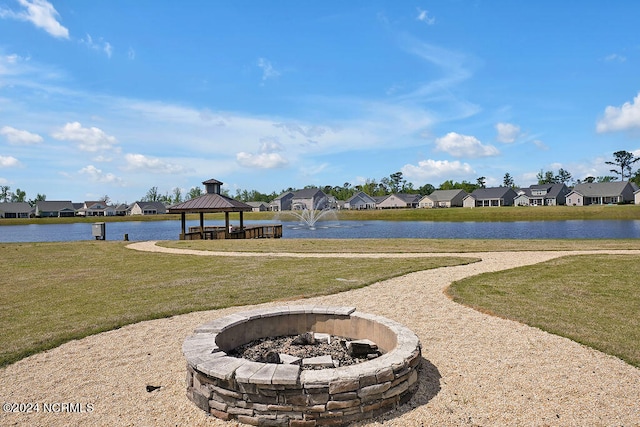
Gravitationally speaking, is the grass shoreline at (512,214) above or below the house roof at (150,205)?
below

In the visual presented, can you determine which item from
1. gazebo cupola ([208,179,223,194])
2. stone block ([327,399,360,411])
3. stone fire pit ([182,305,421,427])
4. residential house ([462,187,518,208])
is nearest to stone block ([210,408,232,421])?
stone fire pit ([182,305,421,427])

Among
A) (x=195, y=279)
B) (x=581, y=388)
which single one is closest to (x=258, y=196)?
(x=195, y=279)

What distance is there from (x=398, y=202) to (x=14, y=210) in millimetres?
94497

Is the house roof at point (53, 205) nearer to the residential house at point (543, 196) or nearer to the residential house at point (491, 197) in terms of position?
the residential house at point (491, 197)

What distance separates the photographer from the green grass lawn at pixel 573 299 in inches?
261

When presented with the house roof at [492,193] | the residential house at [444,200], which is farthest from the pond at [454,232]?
the residential house at [444,200]

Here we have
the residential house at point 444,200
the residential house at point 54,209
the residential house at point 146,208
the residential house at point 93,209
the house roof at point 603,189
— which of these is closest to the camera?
the house roof at point 603,189

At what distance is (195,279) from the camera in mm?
12039

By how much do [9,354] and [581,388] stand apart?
827 cm

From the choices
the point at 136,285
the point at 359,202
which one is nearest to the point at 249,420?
the point at 136,285

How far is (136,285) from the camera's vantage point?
11.2m

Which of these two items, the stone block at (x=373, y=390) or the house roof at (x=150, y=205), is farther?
the house roof at (x=150, y=205)

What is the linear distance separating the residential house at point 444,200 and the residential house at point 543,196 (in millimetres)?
12197

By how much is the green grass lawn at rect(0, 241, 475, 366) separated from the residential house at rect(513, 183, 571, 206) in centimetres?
8340
